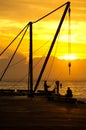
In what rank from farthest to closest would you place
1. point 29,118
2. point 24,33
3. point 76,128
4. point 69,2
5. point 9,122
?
point 24,33, point 69,2, point 29,118, point 9,122, point 76,128

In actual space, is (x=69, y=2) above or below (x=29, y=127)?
above

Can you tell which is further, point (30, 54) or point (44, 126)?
point (30, 54)

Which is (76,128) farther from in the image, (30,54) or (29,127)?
(30,54)

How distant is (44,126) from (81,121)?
12.8 feet

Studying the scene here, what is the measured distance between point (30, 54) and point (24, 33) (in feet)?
17.4

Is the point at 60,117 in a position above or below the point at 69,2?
below

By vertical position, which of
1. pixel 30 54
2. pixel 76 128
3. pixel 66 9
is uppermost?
pixel 66 9

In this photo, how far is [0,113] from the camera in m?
35.7

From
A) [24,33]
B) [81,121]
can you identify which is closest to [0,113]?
[81,121]

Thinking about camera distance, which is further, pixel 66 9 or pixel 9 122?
pixel 66 9

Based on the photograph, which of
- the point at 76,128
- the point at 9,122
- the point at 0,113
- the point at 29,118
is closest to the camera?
the point at 76,128

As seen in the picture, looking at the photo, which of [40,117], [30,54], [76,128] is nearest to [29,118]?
[40,117]

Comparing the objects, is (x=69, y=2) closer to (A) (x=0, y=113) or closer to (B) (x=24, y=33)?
(B) (x=24, y=33)

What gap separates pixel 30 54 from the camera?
197 ft
